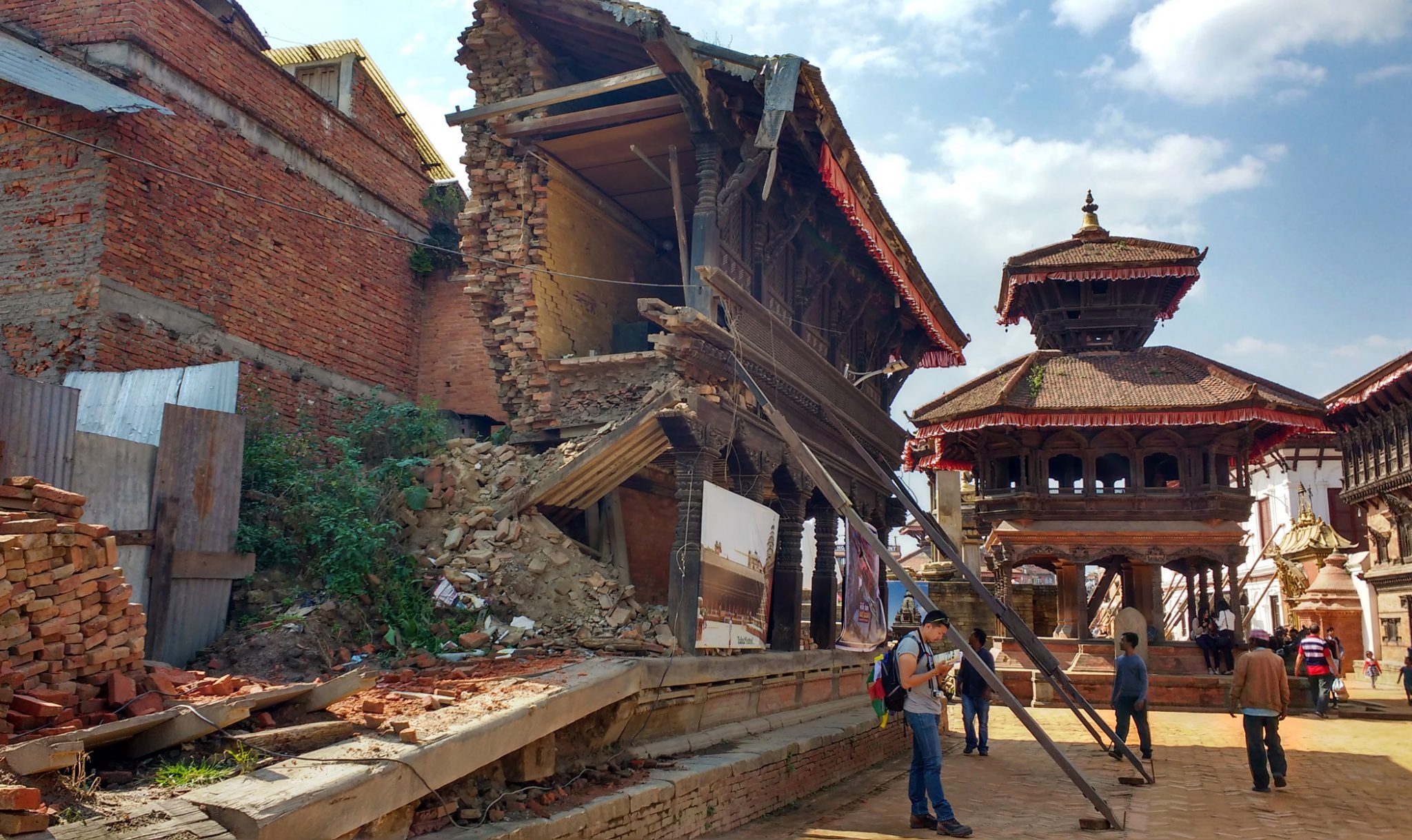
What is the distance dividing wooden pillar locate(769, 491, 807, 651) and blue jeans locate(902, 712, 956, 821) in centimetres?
466

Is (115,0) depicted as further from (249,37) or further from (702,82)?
(702,82)

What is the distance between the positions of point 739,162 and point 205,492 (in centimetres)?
676

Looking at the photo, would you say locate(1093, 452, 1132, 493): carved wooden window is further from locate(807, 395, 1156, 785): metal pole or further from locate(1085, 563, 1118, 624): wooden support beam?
locate(807, 395, 1156, 785): metal pole

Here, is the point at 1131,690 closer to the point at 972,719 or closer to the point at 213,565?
the point at 972,719

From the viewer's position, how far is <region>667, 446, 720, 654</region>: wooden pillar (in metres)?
9.63

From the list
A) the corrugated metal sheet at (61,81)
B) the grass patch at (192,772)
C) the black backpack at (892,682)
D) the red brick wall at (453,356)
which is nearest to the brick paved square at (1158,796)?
the black backpack at (892,682)

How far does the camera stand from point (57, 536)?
547cm

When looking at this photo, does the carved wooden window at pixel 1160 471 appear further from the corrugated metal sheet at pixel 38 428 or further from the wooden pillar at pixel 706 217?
the corrugated metal sheet at pixel 38 428

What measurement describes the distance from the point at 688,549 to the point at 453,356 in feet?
26.6

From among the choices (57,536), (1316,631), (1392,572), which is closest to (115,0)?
(57,536)

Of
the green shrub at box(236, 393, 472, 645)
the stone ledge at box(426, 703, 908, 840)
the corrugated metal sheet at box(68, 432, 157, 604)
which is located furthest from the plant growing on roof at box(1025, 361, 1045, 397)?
the corrugated metal sheet at box(68, 432, 157, 604)

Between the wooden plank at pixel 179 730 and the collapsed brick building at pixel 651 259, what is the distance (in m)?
4.96

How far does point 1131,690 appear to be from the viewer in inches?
450

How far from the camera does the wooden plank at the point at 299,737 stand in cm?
531
